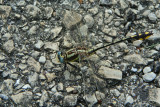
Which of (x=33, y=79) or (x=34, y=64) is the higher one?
(x=34, y=64)

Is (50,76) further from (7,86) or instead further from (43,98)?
(7,86)

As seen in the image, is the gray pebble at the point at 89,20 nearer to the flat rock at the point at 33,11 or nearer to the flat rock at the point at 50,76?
the flat rock at the point at 33,11

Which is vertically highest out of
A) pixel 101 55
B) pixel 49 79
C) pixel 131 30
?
pixel 131 30

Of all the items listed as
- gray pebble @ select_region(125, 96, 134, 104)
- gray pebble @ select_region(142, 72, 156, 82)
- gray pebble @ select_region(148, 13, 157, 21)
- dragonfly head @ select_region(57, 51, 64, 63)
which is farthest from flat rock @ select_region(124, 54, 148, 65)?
dragonfly head @ select_region(57, 51, 64, 63)

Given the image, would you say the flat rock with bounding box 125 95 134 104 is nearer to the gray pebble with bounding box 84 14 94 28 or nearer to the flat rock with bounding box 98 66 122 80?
the flat rock with bounding box 98 66 122 80

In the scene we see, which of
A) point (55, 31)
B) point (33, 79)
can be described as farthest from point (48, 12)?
point (33, 79)

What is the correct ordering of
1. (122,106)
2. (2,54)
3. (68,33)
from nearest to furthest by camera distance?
1. (122,106)
2. (2,54)
3. (68,33)

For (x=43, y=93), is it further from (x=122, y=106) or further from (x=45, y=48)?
(x=122, y=106)

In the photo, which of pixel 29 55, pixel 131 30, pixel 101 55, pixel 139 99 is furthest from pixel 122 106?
pixel 29 55
